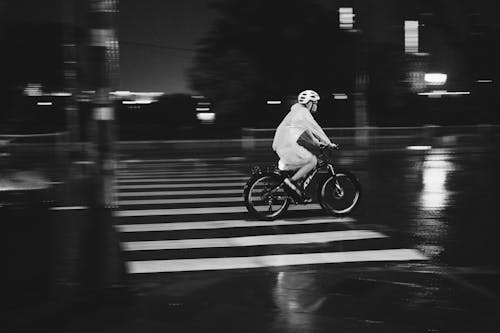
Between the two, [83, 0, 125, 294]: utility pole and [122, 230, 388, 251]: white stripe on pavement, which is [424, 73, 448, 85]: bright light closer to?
[122, 230, 388, 251]: white stripe on pavement

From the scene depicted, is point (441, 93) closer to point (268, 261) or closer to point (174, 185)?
point (174, 185)

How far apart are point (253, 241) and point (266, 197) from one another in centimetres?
139

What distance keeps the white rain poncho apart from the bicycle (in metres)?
0.22

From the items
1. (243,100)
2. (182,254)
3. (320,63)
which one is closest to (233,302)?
(182,254)

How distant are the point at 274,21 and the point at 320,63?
4.08m

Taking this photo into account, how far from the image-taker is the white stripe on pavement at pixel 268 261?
7.31 meters

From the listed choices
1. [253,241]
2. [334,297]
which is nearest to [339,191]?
[253,241]

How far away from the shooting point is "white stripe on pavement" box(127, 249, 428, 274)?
731cm

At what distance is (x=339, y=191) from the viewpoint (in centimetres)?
1028

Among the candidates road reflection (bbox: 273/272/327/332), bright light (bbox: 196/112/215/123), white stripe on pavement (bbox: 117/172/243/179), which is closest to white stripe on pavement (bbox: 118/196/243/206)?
white stripe on pavement (bbox: 117/172/243/179)

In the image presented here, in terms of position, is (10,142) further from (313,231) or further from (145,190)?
(313,231)

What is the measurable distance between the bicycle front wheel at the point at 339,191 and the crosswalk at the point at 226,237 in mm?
235

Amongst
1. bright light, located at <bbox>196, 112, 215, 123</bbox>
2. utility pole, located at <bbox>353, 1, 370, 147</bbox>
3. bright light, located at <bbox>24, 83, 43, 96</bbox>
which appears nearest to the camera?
utility pole, located at <bbox>353, 1, 370, 147</bbox>

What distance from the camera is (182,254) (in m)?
7.99
